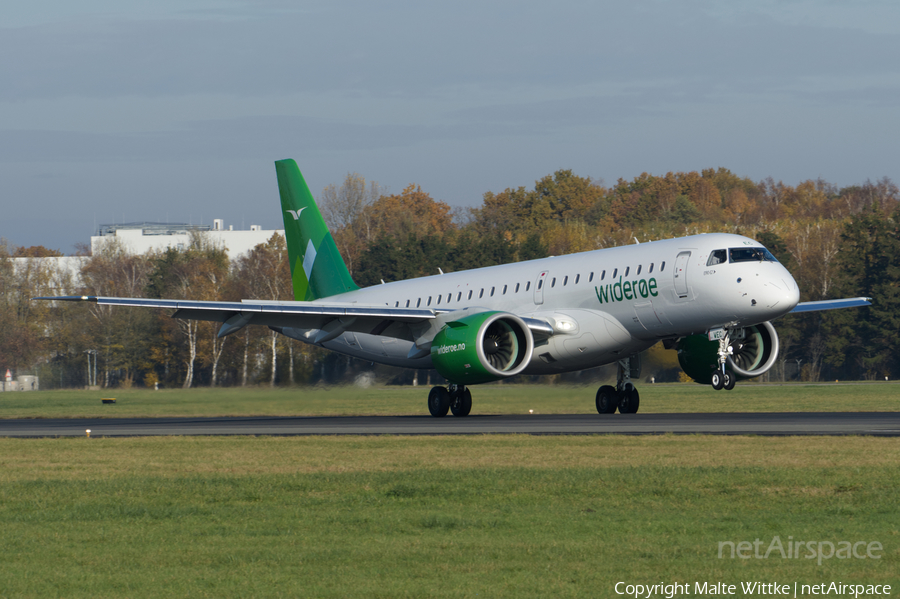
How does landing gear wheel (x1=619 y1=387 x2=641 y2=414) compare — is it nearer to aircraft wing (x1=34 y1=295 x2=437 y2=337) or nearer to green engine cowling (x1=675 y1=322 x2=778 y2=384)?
green engine cowling (x1=675 y1=322 x2=778 y2=384)

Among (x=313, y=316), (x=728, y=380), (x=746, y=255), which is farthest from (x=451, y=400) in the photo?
(x=746, y=255)

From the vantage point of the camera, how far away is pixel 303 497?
14.2 metres

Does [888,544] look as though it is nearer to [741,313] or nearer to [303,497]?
[303,497]

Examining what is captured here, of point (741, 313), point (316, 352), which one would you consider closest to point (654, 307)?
point (741, 313)

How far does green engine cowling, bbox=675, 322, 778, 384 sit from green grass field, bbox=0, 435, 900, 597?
38.2 ft

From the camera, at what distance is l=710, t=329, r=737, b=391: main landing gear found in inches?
1141

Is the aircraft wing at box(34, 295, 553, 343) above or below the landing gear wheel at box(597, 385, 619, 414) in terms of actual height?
above

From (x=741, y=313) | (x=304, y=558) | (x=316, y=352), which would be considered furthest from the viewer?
(x=316, y=352)

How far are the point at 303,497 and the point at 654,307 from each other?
17.5 metres

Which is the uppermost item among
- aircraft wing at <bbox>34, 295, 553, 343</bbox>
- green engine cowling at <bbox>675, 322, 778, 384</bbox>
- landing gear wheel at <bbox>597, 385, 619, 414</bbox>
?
aircraft wing at <bbox>34, 295, 553, 343</bbox>

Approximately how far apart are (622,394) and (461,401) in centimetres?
485

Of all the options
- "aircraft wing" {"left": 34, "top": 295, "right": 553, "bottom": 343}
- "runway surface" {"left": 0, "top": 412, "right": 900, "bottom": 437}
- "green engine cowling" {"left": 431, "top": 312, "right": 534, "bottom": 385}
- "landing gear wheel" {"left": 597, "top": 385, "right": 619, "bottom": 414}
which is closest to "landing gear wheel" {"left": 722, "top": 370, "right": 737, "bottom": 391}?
"runway surface" {"left": 0, "top": 412, "right": 900, "bottom": 437}

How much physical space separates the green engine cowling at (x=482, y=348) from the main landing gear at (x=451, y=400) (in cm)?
203

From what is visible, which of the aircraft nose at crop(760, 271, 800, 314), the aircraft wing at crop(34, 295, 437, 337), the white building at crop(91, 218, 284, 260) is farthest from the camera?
the white building at crop(91, 218, 284, 260)
